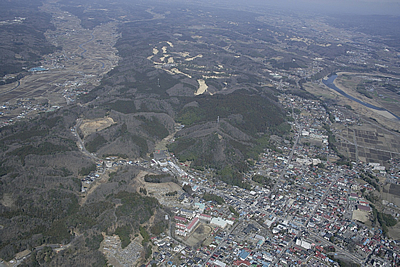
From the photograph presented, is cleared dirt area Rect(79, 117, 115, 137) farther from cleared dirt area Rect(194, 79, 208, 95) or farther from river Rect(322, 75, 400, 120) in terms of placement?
river Rect(322, 75, 400, 120)

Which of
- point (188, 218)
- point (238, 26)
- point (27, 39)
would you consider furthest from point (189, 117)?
point (238, 26)

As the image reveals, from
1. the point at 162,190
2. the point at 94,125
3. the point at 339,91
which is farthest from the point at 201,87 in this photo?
the point at 162,190

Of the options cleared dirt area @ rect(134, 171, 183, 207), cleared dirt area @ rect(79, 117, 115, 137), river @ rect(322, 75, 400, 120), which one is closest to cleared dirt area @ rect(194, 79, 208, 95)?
cleared dirt area @ rect(79, 117, 115, 137)

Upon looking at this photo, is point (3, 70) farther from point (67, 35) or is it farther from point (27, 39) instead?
point (67, 35)

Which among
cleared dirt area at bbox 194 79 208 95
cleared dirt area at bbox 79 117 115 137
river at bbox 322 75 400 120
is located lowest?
river at bbox 322 75 400 120

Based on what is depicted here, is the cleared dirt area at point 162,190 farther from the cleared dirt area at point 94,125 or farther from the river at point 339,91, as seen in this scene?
the river at point 339,91

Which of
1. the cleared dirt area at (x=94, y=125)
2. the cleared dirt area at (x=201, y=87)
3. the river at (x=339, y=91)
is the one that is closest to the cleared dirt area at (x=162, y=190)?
the cleared dirt area at (x=94, y=125)

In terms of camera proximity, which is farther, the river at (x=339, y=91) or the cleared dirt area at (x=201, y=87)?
the river at (x=339, y=91)

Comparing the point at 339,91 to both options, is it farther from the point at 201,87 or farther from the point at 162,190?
the point at 162,190
